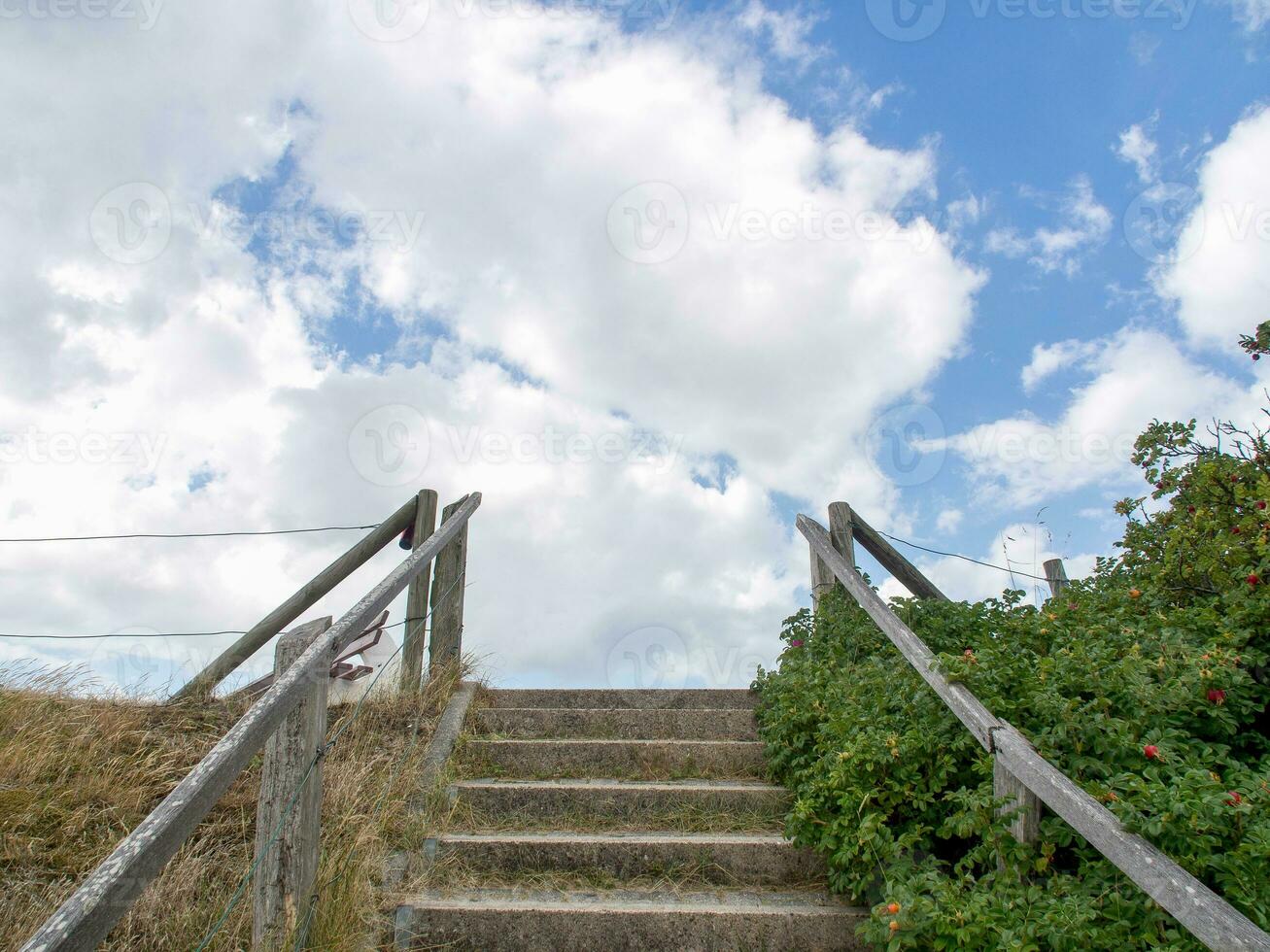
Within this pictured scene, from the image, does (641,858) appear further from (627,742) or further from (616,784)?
(627,742)

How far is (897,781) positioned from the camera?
3.44m

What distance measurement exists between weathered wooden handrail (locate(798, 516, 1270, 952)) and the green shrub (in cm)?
10

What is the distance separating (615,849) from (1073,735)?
1.93 meters

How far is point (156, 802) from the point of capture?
3.97m

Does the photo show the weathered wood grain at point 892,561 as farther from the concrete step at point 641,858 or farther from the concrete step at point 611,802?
the concrete step at point 641,858

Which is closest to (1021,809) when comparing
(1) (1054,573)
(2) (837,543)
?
(2) (837,543)

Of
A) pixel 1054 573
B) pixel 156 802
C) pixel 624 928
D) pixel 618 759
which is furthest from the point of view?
pixel 1054 573

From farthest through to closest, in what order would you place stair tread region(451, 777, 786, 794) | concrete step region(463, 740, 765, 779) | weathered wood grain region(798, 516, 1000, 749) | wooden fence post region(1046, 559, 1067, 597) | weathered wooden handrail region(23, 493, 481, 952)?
wooden fence post region(1046, 559, 1067, 597) → concrete step region(463, 740, 765, 779) → stair tread region(451, 777, 786, 794) → weathered wood grain region(798, 516, 1000, 749) → weathered wooden handrail region(23, 493, 481, 952)

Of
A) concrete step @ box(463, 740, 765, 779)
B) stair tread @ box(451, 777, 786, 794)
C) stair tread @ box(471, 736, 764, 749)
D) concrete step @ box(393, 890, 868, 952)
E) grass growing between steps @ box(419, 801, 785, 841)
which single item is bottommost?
concrete step @ box(393, 890, 868, 952)

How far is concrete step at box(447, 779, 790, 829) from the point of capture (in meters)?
4.25

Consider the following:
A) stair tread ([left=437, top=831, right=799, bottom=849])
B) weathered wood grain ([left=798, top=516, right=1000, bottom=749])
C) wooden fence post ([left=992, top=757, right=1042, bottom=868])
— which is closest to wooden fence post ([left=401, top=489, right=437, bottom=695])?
stair tread ([left=437, top=831, right=799, bottom=849])

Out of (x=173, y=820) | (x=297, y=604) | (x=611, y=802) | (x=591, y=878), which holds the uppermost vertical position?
(x=297, y=604)

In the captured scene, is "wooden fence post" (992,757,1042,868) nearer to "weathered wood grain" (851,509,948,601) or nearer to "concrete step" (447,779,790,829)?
"concrete step" (447,779,790,829)

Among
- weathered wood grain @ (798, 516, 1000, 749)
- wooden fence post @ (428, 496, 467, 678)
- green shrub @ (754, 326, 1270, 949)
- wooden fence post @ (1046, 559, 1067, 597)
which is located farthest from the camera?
wooden fence post @ (1046, 559, 1067, 597)
